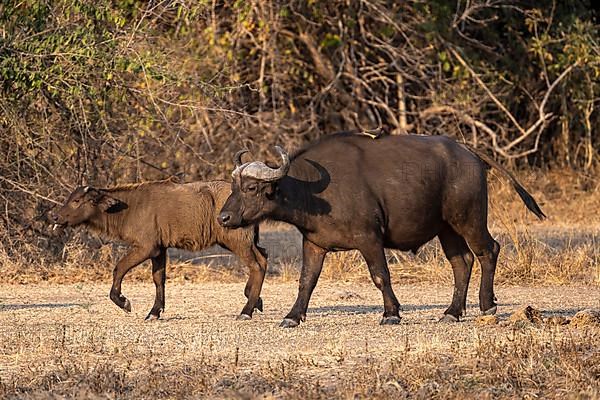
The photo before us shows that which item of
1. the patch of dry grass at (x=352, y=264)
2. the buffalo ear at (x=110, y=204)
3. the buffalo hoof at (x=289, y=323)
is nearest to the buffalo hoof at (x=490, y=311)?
the buffalo hoof at (x=289, y=323)

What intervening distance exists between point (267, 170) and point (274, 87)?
961 centimetres

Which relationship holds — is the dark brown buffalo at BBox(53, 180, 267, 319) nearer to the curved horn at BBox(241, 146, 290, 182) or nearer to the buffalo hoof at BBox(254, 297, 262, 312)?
the buffalo hoof at BBox(254, 297, 262, 312)

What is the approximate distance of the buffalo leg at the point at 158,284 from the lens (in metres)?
11.3

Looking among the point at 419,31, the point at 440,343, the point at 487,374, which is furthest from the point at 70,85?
the point at 419,31

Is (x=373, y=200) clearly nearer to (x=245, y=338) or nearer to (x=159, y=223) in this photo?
(x=245, y=338)

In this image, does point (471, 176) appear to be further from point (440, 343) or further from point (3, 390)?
point (3, 390)

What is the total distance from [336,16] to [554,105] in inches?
186

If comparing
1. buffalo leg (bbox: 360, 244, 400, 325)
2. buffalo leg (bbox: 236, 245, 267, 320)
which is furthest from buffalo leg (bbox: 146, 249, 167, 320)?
buffalo leg (bbox: 360, 244, 400, 325)

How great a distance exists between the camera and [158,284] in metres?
11.6

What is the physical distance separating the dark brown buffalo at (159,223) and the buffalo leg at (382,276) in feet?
4.62

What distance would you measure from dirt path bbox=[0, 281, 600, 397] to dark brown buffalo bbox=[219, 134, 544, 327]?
537mm

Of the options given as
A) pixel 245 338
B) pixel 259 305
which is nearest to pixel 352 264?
pixel 259 305

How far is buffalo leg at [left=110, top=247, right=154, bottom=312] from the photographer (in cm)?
1141

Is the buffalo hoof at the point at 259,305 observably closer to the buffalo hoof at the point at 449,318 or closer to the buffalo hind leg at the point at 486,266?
the buffalo hoof at the point at 449,318
